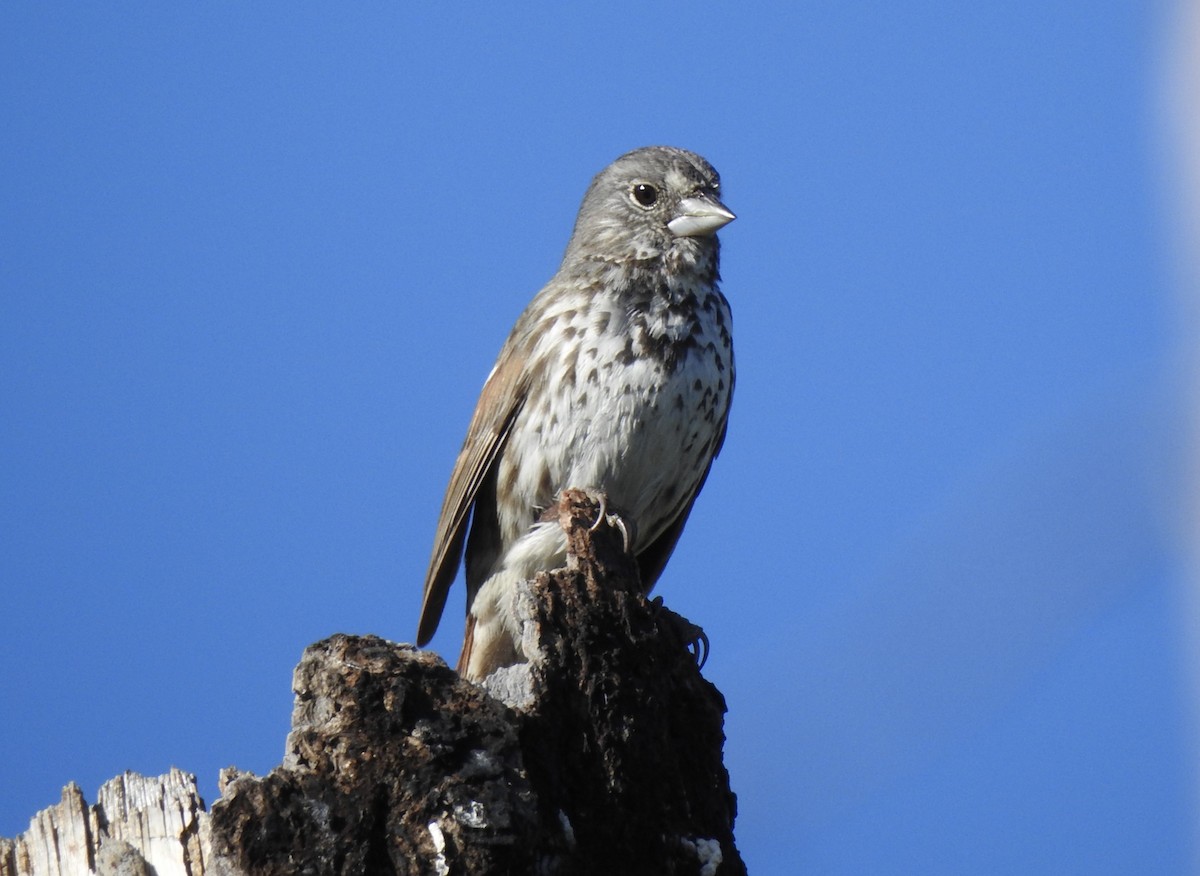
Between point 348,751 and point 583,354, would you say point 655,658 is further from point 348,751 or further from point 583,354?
point 583,354

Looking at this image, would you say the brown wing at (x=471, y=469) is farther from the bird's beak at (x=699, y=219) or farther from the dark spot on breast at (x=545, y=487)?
the bird's beak at (x=699, y=219)

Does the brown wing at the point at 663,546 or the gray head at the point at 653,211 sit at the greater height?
the gray head at the point at 653,211

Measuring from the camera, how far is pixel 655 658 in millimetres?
4113

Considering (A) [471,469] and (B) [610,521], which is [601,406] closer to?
(B) [610,521]

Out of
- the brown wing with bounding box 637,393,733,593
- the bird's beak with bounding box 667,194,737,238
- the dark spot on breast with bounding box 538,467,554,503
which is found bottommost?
the dark spot on breast with bounding box 538,467,554,503

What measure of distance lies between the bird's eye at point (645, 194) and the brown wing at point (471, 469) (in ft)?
2.82

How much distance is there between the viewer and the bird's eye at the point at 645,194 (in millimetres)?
6555

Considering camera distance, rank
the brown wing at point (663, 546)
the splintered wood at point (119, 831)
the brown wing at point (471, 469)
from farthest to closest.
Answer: the brown wing at point (663, 546) → the brown wing at point (471, 469) → the splintered wood at point (119, 831)

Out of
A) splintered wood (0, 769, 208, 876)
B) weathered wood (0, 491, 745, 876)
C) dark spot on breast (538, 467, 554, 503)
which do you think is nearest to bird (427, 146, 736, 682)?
dark spot on breast (538, 467, 554, 503)

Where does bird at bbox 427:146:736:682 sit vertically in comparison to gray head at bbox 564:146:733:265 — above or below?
below

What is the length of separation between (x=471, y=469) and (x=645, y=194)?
1384 mm

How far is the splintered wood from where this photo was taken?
3586 mm

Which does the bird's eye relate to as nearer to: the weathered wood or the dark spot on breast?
the dark spot on breast

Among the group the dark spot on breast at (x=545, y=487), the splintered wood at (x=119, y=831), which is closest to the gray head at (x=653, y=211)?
the dark spot on breast at (x=545, y=487)
